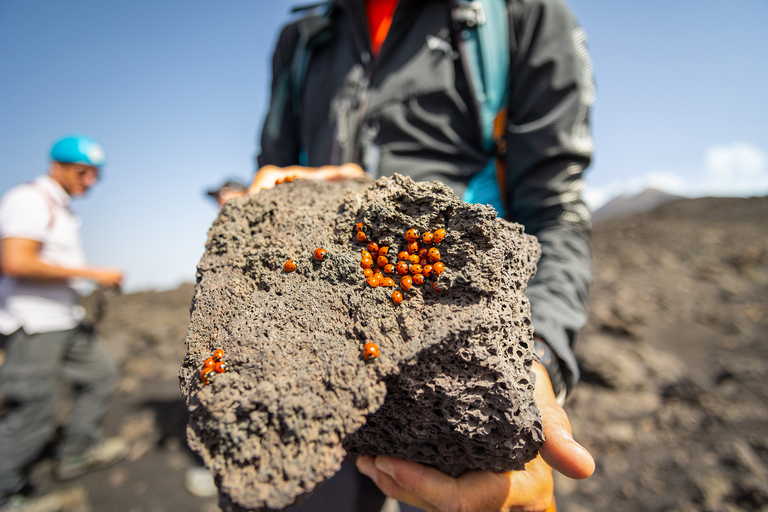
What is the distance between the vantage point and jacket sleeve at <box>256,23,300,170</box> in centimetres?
299

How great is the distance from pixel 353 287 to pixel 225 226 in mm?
650

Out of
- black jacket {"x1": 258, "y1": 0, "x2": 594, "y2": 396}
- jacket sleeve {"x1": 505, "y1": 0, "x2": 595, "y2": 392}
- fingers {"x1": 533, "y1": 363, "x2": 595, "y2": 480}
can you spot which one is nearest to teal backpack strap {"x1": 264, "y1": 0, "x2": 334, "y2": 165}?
black jacket {"x1": 258, "y1": 0, "x2": 594, "y2": 396}

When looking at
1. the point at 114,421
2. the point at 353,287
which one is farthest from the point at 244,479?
the point at 114,421

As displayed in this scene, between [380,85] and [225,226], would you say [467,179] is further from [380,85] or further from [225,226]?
[225,226]

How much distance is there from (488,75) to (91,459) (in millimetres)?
6687

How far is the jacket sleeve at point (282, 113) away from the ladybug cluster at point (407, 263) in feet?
6.42

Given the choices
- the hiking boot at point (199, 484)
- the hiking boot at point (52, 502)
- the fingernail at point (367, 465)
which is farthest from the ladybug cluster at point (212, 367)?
the hiking boot at point (52, 502)

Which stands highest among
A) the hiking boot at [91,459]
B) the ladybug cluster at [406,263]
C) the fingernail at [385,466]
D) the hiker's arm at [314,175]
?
the hiker's arm at [314,175]

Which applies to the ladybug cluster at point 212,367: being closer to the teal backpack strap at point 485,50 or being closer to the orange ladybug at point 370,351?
the orange ladybug at point 370,351

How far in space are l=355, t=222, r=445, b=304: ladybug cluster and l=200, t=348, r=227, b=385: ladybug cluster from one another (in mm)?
567

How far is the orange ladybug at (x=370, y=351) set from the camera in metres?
1.23

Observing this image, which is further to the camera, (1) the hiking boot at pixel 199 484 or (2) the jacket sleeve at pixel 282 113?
(1) the hiking boot at pixel 199 484

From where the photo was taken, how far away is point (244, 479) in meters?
1.15

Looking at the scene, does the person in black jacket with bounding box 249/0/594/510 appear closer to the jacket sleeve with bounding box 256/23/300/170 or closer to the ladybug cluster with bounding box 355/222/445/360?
the jacket sleeve with bounding box 256/23/300/170
